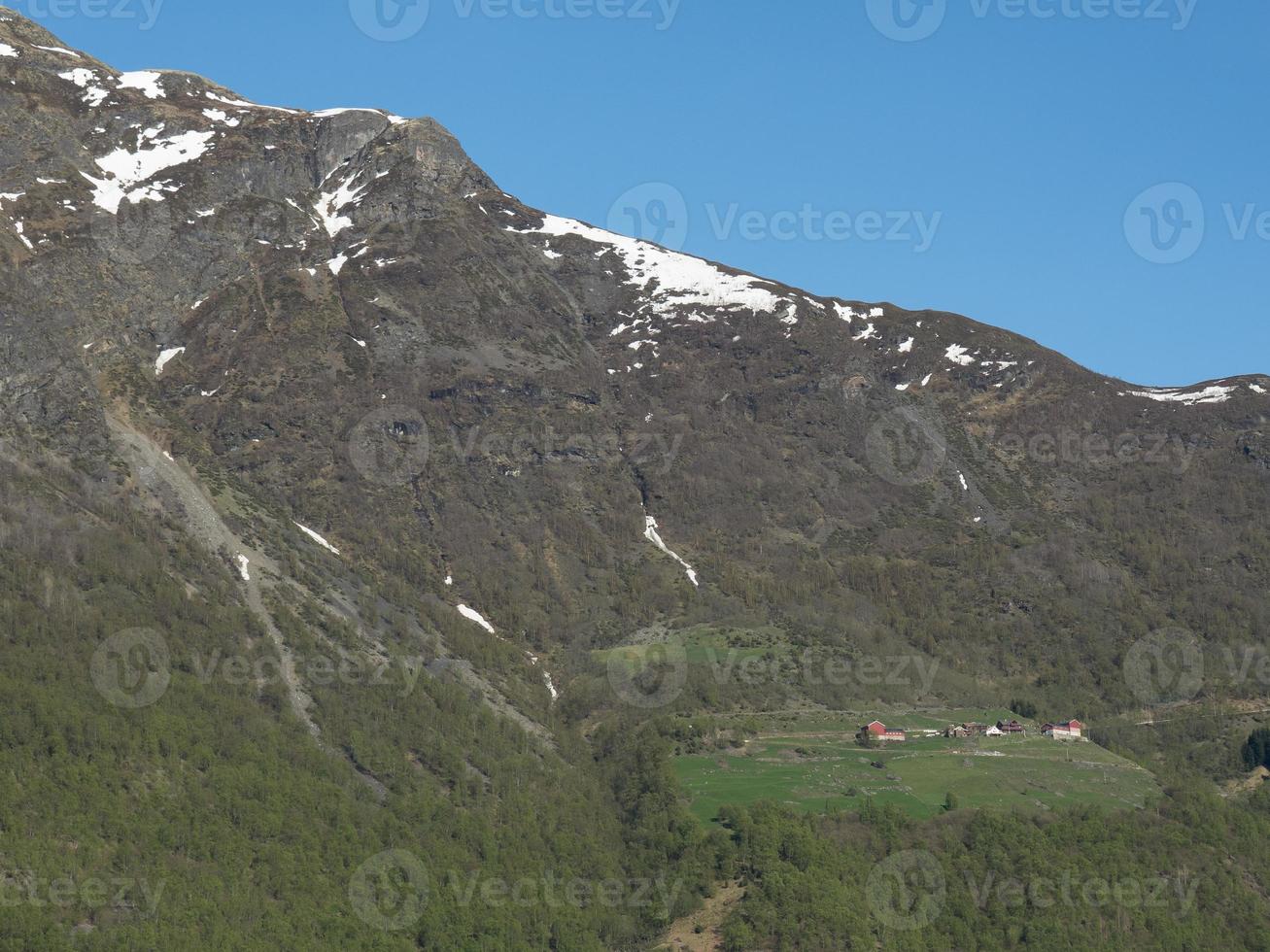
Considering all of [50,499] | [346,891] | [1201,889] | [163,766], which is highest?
[50,499]

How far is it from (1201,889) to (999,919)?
957 inches

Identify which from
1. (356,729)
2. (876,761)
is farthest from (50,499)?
(876,761)

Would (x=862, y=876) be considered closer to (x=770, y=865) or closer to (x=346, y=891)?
(x=770, y=865)

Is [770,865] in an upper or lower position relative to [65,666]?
lower

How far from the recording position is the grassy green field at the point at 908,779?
17875cm

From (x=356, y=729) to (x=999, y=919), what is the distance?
230 ft

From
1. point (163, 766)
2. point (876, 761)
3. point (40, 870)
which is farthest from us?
point (876, 761)

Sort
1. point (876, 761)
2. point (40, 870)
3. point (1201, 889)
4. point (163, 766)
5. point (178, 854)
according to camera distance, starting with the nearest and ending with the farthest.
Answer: point (40, 870) < point (178, 854) < point (163, 766) < point (1201, 889) < point (876, 761)

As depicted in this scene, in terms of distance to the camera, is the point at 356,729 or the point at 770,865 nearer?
the point at 770,865

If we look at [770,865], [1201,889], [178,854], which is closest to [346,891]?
[178,854]

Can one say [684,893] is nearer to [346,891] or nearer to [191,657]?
[346,891]

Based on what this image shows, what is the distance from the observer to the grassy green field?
179 m

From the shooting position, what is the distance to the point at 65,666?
16500cm

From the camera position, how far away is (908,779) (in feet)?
607
